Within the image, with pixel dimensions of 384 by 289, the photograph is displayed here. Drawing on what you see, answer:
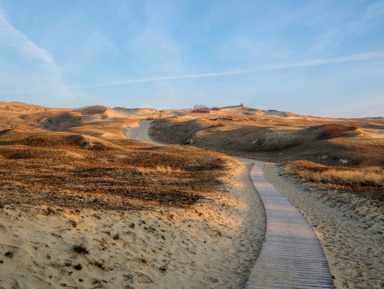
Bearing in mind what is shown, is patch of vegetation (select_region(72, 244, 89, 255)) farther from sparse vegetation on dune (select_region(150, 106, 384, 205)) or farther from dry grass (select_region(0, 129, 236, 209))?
sparse vegetation on dune (select_region(150, 106, 384, 205))

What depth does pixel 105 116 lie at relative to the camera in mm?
104375

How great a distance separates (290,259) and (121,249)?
4769 millimetres

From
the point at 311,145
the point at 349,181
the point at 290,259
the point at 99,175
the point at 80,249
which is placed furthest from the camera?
the point at 311,145

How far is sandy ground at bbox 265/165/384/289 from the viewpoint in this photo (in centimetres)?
718

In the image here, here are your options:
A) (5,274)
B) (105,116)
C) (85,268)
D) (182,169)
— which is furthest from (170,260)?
(105,116)

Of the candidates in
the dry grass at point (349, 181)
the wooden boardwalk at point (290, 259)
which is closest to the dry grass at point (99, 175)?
the wooden boardwalk at point (290, 259)

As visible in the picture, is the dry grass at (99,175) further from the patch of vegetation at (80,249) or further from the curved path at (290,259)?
the curved path at (290,259)

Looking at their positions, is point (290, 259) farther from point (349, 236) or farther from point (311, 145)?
point (311, 145)

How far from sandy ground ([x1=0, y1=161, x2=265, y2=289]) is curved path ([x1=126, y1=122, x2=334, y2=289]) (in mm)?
446

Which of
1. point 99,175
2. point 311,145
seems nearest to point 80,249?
point 99,175

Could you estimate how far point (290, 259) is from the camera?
7.59 meters

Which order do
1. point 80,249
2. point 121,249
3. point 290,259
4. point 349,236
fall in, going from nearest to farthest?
1. point 80,249
2. point 121,249
3. point 290,259
4. point 349,236

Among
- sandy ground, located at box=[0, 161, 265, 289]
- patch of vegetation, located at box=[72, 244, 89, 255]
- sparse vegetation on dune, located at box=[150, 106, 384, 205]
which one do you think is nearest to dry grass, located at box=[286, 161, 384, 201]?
sparse vegetation on dune, located at box=[150, 106, 384, 205]

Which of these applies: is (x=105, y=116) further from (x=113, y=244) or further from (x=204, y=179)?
(x=113, y=244)
